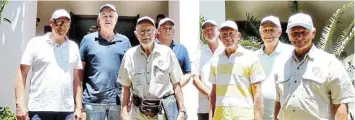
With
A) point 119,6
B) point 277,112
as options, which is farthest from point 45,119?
point 119,6

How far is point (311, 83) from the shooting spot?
11.3ft

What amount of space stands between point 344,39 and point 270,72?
6360 mm

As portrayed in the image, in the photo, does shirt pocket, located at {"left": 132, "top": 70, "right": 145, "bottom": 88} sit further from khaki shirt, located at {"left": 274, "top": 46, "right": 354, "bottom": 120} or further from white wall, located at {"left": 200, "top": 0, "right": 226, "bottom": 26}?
white wall, located at {"left": 200, "top": 0, "right": 226, "bottom": 26}

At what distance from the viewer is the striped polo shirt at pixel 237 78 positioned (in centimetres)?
411

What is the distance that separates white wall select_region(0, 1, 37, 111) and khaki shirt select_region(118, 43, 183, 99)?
4.15 m

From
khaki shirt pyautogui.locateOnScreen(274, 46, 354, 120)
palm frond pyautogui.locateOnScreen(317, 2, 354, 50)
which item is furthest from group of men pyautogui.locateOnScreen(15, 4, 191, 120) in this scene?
palm frond pyautogui.locateOnScreen(317, 2, 354, 50)

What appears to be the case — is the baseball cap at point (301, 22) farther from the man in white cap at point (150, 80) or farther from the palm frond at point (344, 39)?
the palm frond at point (344, 39)

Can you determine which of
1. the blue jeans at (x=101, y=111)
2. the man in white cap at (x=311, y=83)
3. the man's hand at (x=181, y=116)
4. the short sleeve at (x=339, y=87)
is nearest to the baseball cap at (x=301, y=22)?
the man in white cap at (x=311, y=83)

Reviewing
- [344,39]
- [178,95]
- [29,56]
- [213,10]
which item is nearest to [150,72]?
[178,95]

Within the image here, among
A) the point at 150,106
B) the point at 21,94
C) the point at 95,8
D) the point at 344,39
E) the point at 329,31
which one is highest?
the point at 95,8

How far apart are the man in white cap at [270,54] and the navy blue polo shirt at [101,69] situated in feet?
5.00

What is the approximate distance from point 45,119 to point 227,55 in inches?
74.3

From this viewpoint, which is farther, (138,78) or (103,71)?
(103,71)

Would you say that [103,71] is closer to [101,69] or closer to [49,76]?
[101,69]
